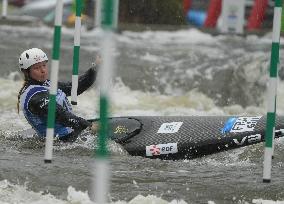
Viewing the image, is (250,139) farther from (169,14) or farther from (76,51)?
(169,14)

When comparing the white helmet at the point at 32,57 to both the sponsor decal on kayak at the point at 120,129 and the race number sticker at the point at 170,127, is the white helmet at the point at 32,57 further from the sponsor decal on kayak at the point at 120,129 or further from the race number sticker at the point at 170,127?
the race number sticker at the point at 170,127

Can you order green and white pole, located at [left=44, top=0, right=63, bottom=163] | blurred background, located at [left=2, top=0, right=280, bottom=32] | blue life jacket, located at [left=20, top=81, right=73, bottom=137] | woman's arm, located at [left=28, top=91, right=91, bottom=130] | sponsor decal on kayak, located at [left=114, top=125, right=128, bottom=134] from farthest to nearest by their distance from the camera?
blurred background, located at [left=2, top=0, right=280, bottom=32], sponsor decal on kayak, located at [left=114, top=125, right=128, bottom=134], blue life jacket, located at [left=20, top=81, right=73, bottom=137], woman's arm, located at [left=28, top=91, right=91, bottom=130], green and white pole, located at [left=44, top=0, right=63, bottom=163]

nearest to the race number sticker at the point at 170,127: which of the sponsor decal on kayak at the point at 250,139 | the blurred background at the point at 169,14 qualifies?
the sponsor decal on kayak at the point at 250,139

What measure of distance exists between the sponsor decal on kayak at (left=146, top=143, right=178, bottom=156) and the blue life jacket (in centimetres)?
75

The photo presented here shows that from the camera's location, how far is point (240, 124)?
7.24 metres

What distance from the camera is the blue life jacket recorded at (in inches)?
277

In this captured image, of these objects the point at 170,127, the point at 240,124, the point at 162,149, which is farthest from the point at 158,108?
the point at 162,149

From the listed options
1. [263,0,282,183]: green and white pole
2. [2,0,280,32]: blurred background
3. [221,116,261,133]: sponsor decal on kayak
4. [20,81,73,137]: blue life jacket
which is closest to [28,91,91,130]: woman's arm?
[20,81,73,137]: blue life jacket

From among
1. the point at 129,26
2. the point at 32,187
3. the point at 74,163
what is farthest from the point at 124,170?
the point at 129,26

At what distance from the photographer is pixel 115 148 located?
7156mm

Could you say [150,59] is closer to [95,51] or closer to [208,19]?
[95,51]

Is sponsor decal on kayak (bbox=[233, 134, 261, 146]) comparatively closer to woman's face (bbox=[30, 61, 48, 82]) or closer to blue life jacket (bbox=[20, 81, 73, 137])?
blue life jacket (bbox=[20, 81, 73, 137])

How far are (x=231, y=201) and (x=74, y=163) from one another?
160cm

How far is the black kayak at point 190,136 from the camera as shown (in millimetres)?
7039
